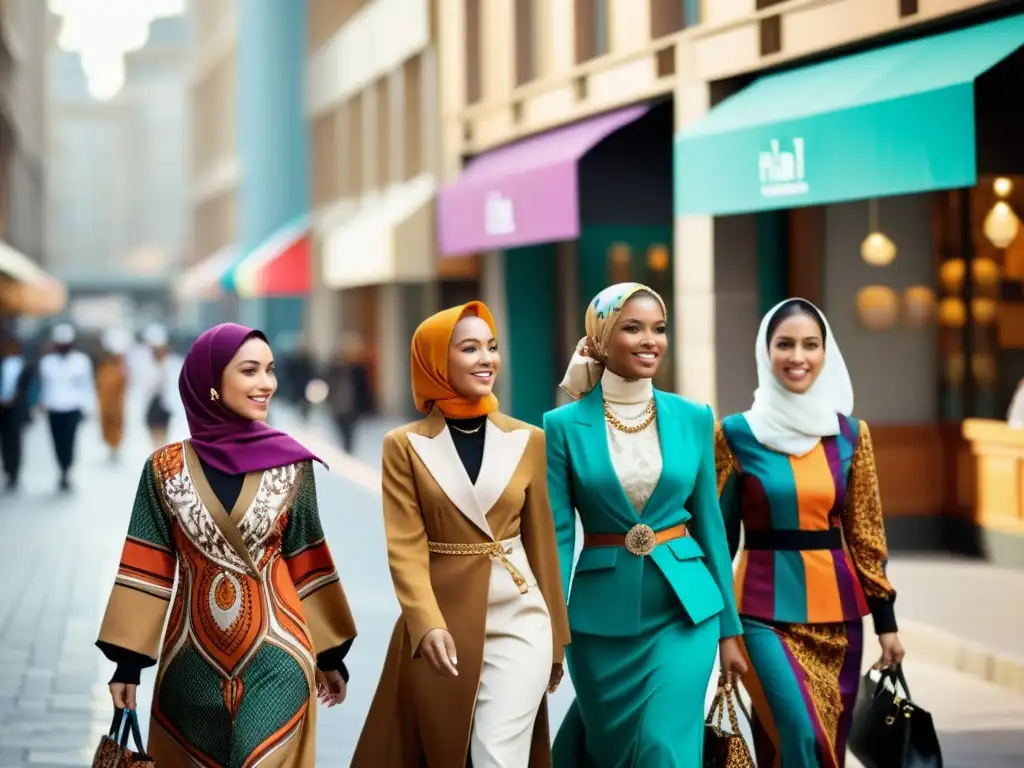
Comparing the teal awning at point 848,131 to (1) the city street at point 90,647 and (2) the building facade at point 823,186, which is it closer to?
(2) the building facade at point 823,186

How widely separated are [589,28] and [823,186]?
26.5 ft

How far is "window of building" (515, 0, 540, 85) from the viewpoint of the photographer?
77.6ft

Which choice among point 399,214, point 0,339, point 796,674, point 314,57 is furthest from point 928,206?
point 314,57

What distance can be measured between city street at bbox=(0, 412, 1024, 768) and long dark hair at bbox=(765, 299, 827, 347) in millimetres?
2231

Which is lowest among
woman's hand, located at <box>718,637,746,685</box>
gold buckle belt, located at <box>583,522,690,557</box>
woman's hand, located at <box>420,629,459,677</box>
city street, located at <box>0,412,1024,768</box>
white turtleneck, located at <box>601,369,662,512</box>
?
city street, located at <box>0,412,1024,768</box>

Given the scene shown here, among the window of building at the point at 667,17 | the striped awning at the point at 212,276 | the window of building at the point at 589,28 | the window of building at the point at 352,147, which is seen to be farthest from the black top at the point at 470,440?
the striped awning at the point at 212,276

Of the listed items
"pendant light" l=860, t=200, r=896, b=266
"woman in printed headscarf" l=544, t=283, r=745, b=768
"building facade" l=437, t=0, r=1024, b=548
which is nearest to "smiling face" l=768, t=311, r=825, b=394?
"woman in printed headscarf" l=544, t=283, r=745, b=768

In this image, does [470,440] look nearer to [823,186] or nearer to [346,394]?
[823,186]

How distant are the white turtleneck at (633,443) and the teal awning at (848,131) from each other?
5.96m

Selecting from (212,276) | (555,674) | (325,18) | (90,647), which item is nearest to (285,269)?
(325,18)

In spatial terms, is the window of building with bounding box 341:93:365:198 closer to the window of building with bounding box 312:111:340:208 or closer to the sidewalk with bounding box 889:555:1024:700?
the window of building with bounding box 312:111:340:208

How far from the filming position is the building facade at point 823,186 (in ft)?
42.1

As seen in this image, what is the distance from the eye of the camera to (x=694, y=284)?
17.1 metres

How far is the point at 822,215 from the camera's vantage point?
1580 cm
